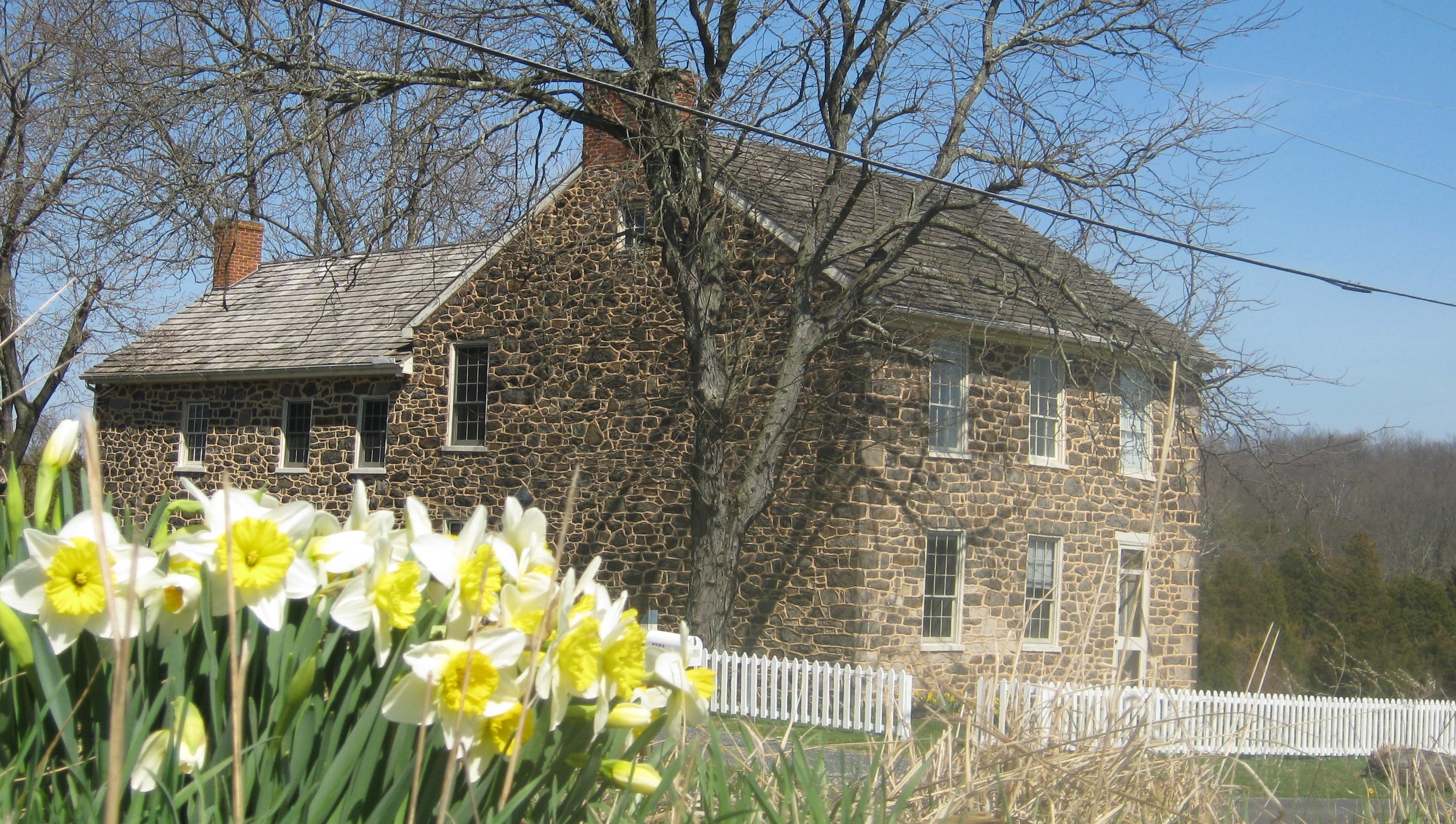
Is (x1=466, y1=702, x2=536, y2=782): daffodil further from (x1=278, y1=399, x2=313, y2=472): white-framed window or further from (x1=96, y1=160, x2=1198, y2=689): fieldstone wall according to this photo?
(x1=278, y1=399, x2=313, y2=472): white-framed window

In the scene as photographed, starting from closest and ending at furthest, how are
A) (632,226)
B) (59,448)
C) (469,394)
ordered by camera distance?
(59,448) < (632,226) < (469,394)

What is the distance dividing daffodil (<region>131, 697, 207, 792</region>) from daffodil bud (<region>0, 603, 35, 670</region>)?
0.23 m

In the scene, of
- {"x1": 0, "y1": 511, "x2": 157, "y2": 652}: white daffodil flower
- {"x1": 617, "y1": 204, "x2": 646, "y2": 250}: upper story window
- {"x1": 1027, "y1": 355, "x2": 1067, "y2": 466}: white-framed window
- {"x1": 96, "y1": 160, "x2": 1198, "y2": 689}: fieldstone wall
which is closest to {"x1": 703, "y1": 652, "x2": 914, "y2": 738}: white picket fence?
{"x1": 96, "y1": 160, "x2": 1198, "y2": 689}: fieldstone wall

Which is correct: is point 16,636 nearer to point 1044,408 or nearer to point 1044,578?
point 1044,578

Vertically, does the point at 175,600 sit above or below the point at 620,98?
below

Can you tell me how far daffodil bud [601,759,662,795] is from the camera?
89.0 inches

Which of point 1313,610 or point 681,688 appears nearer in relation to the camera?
→ point 681,688

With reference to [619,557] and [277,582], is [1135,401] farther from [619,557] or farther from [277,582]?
[277,582]

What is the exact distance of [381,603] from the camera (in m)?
2.13

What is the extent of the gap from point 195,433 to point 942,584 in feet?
45.7

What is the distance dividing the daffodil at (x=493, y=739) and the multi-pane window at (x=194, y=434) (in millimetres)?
23482

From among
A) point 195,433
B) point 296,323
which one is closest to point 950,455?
point 296,323

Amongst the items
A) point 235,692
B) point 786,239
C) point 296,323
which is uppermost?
point 786,239

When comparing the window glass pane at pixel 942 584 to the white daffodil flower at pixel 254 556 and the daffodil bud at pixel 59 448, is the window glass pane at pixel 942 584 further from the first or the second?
the white daffodil flower at pixel 254 556
